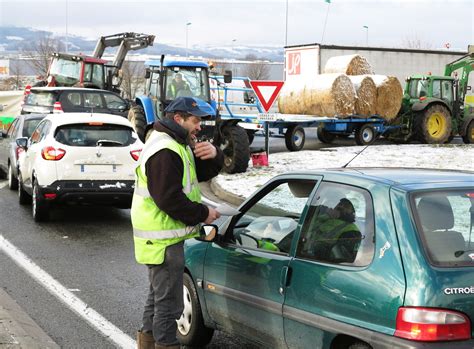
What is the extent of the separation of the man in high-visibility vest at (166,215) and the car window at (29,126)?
439 inches

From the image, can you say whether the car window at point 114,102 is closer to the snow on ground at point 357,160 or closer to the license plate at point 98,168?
the snow on ground at point 357,160

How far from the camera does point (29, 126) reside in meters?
15.9

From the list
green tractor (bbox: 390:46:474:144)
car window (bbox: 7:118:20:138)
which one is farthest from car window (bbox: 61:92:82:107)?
green tractor (bbox: 390:46:474:144)

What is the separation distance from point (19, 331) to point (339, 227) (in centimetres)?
272

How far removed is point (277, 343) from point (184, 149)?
4.43 feet

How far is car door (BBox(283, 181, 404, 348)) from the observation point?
405 centimetres

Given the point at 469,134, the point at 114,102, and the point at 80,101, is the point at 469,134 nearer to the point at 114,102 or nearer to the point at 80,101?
the point at 114,102

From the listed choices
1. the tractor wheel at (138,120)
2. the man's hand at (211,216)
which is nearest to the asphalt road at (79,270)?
the man's hand at (211,216)

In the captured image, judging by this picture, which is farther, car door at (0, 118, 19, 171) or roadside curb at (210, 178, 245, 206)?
car door at (0, 118, 19, 171)

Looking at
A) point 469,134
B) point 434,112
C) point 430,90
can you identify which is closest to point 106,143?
point 434,112

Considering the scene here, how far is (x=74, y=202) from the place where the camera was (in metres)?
11.7

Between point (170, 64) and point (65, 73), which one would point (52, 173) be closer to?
point (170, 64)

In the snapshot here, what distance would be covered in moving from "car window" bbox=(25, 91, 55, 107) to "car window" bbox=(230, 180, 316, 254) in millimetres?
19092

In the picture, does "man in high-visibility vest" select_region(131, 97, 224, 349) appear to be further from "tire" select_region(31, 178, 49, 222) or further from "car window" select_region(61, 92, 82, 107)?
"car window" select_region(61, 92, 82, 107)
